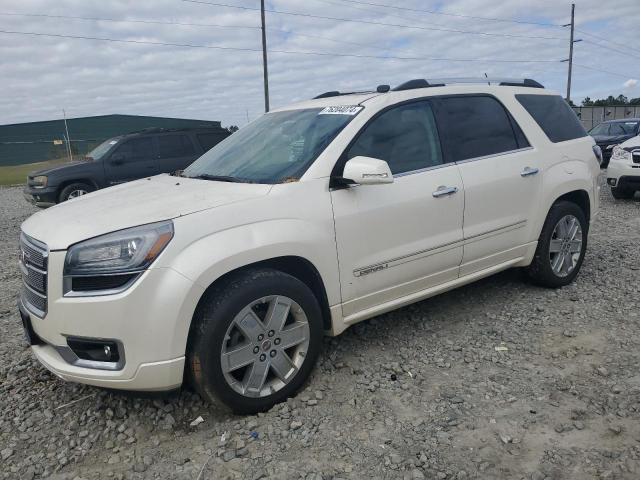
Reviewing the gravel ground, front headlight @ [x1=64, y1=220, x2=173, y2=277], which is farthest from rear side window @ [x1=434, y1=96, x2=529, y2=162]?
front headlight @ [x1=64, y1=220, x2=173, y2=277]

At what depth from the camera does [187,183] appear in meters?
3.53

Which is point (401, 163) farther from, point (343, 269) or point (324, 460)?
point (324, 460)

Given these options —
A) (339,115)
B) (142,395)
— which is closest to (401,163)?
(339,115)

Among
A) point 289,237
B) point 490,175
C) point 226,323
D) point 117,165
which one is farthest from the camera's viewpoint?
point 117,165

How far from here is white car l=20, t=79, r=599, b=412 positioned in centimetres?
266

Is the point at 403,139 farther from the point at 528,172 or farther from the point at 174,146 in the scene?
the point at 174,146

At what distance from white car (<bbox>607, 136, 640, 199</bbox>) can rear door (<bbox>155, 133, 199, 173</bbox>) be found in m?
8.34

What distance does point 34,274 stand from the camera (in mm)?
2887

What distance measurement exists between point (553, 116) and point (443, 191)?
179cm

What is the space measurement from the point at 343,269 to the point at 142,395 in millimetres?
1323

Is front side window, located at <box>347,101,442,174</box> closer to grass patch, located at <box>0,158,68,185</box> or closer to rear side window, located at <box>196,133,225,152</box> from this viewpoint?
rear side window, located at <box>196,133,225,152</box>

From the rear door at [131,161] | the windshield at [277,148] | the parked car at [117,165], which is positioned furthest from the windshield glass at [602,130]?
the windshield at [277,148]

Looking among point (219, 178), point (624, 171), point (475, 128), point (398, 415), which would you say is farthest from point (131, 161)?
point (398, 415)

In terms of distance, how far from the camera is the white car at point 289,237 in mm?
2660
